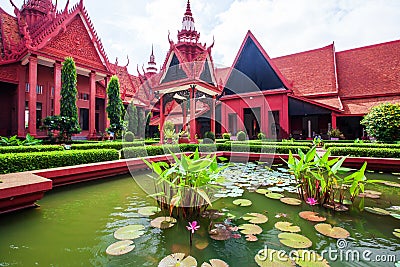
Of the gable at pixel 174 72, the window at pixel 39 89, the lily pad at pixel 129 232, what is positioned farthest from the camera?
the window at pixel 39 89

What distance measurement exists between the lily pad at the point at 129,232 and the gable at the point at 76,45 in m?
12.7

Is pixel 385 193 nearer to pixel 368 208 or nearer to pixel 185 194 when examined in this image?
pixel 368 208

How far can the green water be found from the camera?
1.96 metres

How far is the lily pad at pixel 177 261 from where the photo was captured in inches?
72.5

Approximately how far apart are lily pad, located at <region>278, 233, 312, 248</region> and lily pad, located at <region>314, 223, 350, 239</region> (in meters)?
0.32

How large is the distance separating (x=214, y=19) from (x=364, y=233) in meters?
7.72

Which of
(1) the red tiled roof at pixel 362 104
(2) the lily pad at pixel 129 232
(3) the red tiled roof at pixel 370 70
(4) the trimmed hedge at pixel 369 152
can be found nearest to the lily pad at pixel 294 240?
(2) the lily pad at pixel 129 232

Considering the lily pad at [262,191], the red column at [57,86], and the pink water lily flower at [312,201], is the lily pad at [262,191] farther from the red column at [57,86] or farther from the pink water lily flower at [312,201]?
the red column at [57,86]

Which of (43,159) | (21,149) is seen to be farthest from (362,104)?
(21,149)

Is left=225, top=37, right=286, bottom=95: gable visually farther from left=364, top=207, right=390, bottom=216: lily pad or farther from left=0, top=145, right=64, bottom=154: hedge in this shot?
left=0, top=145, right=64, bottom=154: hedge

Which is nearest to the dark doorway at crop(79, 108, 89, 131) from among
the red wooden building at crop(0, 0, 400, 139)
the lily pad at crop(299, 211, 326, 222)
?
the red wooden building at crop(0, 0, 400, 139)

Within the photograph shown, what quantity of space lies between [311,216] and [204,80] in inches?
307

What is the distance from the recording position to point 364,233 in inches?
95.0
